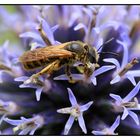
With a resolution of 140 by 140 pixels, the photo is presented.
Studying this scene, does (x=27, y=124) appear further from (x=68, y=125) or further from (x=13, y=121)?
(x=68, y=125)

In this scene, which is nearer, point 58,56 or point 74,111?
point 58,56

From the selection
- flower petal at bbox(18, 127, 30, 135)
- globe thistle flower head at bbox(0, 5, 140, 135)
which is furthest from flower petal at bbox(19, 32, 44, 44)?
flower petal at bbox(18, 127, 30, 135)

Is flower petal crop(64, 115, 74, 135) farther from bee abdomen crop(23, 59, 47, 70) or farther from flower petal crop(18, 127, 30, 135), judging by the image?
bee abdomen crop(23, 59, 47, 70)

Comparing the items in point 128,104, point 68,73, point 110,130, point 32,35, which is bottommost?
point 110,130

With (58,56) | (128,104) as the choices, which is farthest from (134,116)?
(58,56)

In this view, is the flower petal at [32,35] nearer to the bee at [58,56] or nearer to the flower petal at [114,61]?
the bee at [58,56]
